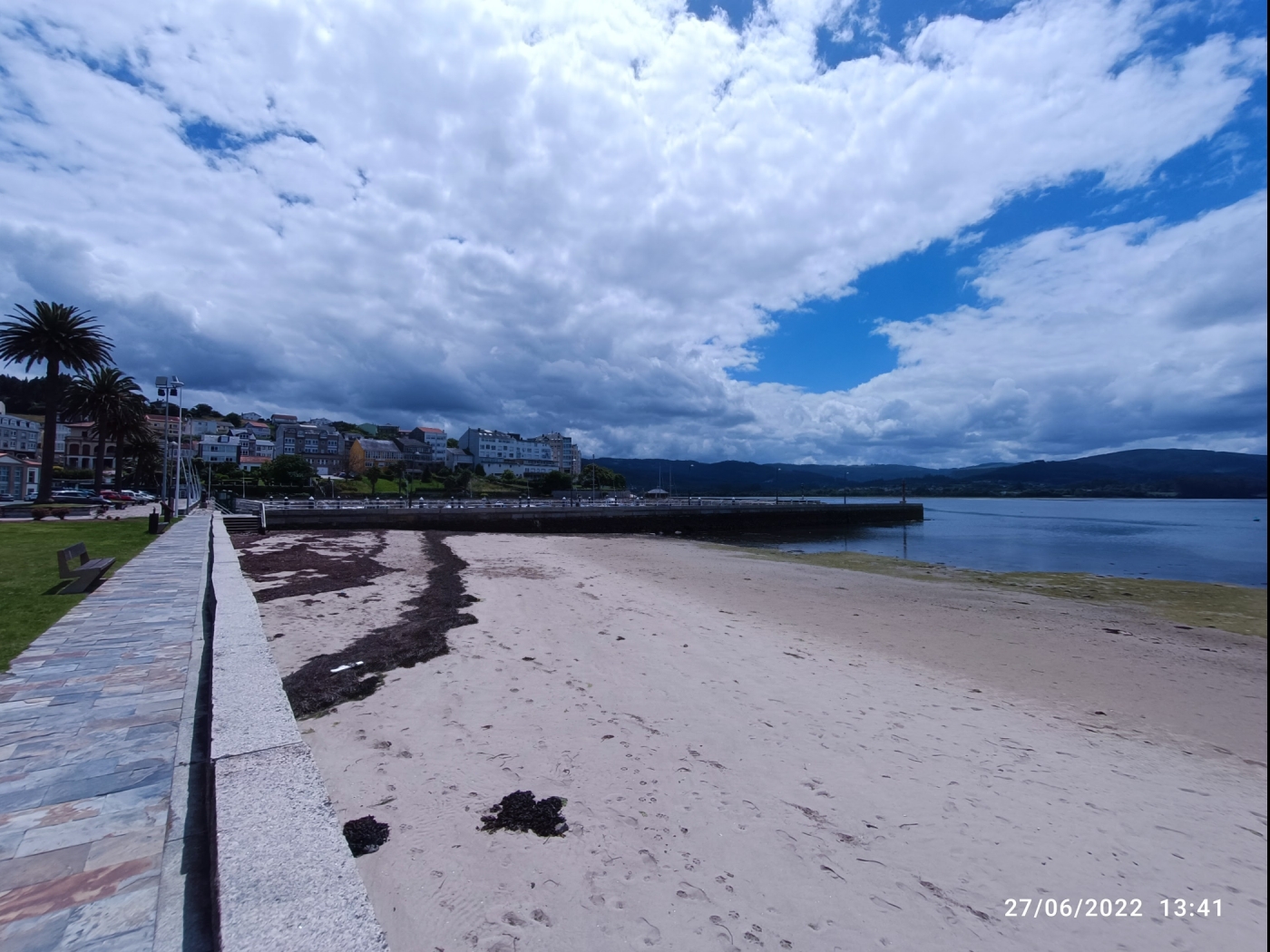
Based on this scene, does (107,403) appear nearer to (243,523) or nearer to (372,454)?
(243,523)

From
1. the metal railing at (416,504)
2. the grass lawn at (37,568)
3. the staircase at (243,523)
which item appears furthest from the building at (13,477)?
the grass lawn at (37,568)

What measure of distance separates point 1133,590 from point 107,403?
60.2 m

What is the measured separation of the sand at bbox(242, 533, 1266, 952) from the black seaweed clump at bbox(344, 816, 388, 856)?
0.23 feet

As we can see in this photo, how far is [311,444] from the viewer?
113 m

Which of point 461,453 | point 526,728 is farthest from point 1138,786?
point 461,453

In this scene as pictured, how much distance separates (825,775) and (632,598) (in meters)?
8.05

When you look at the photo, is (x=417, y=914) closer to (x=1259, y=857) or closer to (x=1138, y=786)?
(x=1259, y=857)

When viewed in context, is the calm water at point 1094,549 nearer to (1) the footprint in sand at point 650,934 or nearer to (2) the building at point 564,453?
(1) the footprint in sand at point 650,934

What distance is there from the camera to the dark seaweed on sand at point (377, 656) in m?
5.47

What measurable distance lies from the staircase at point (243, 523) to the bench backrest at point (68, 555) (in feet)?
52.0

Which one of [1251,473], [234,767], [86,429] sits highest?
[86,429]

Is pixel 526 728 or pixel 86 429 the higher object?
pixel 86 429

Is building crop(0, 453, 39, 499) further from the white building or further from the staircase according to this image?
the white building

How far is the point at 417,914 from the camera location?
2779 mm
